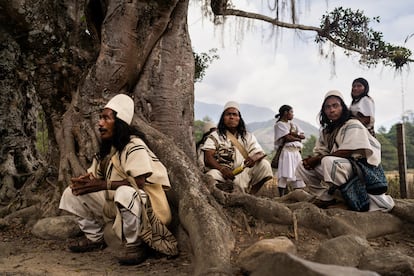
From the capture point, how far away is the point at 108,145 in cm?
404

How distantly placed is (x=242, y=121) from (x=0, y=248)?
328cm

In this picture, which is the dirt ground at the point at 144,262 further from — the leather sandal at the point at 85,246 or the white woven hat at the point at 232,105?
the white woven hat at the point at 232,105

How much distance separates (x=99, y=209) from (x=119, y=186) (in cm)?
60

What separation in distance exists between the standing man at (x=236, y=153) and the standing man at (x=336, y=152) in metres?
0.76

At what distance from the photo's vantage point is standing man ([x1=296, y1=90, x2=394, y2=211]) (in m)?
4.27

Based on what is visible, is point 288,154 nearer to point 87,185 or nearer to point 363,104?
point 363,104

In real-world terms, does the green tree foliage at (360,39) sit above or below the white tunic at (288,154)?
above

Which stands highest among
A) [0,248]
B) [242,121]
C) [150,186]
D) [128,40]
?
[128,40]

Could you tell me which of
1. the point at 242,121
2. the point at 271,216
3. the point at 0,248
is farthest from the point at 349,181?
the point at 0,248

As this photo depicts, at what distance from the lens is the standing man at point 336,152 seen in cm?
427

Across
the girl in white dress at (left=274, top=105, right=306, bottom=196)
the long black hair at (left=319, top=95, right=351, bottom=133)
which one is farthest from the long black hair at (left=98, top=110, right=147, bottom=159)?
the girl in white dress at (left=274, top=105, right=306, bottom=196)

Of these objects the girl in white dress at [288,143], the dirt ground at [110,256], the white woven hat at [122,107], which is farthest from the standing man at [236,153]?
the girl in white dress at [288,143]

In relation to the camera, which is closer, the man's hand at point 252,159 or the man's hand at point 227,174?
the man's hand at point 227,174

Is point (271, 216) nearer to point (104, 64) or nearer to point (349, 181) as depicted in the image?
point (349, 181)
